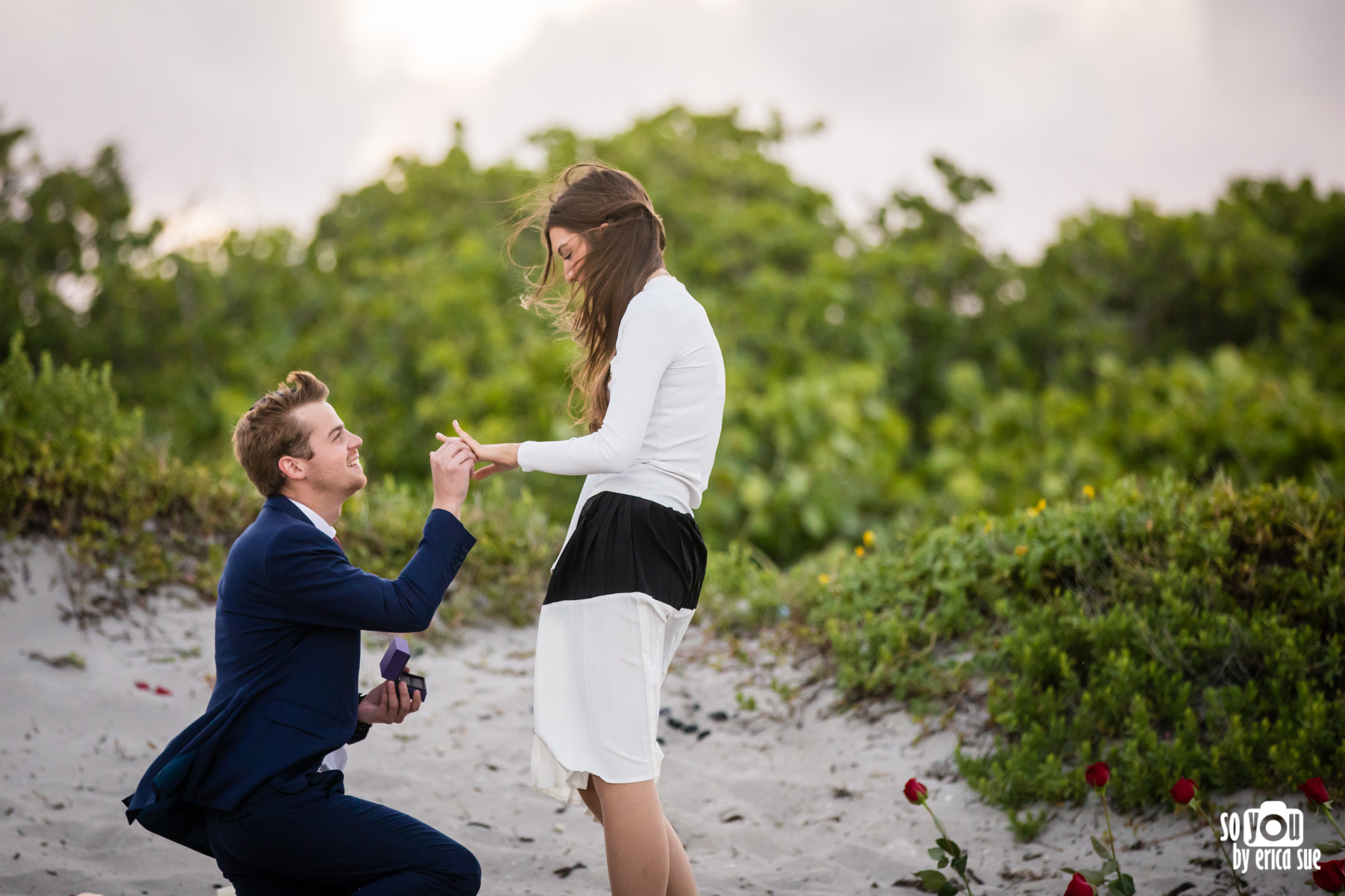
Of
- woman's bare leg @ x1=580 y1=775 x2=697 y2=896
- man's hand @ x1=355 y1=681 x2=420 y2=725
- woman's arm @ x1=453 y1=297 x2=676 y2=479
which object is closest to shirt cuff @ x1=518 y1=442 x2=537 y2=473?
woman's arm @ x1=453 y1=297 x2=676 y2=479

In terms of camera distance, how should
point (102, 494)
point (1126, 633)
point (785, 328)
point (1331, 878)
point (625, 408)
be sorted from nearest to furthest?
point (1331, 878)
point (625, 408)
point (1126, 633)
point (102, 494)
point (785, 328)

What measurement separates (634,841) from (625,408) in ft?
3.36

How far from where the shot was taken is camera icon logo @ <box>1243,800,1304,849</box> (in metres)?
3.24

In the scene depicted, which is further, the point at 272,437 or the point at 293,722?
the point at 272,437

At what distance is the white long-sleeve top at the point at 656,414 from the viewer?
7.70ft

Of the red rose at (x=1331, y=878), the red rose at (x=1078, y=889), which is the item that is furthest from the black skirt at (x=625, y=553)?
the red rose at (x=1331, y=878)

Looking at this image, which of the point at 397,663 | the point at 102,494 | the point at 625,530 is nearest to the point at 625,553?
the point at 625,530

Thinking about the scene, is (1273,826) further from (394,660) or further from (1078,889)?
(394,660)

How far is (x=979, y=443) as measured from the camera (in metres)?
11.2

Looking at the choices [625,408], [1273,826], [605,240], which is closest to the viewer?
[625,408]

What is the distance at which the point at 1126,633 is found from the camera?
415cm

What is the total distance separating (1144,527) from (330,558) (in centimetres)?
379

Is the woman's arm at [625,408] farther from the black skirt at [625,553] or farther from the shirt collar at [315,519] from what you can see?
the shirt collar at [315,519]

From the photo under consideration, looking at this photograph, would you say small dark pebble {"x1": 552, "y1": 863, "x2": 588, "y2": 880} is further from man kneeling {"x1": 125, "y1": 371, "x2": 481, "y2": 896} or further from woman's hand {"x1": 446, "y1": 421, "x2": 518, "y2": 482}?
woman's hand {"x1": 446, "y1": 421, "x2": 518, "y2": 482}
